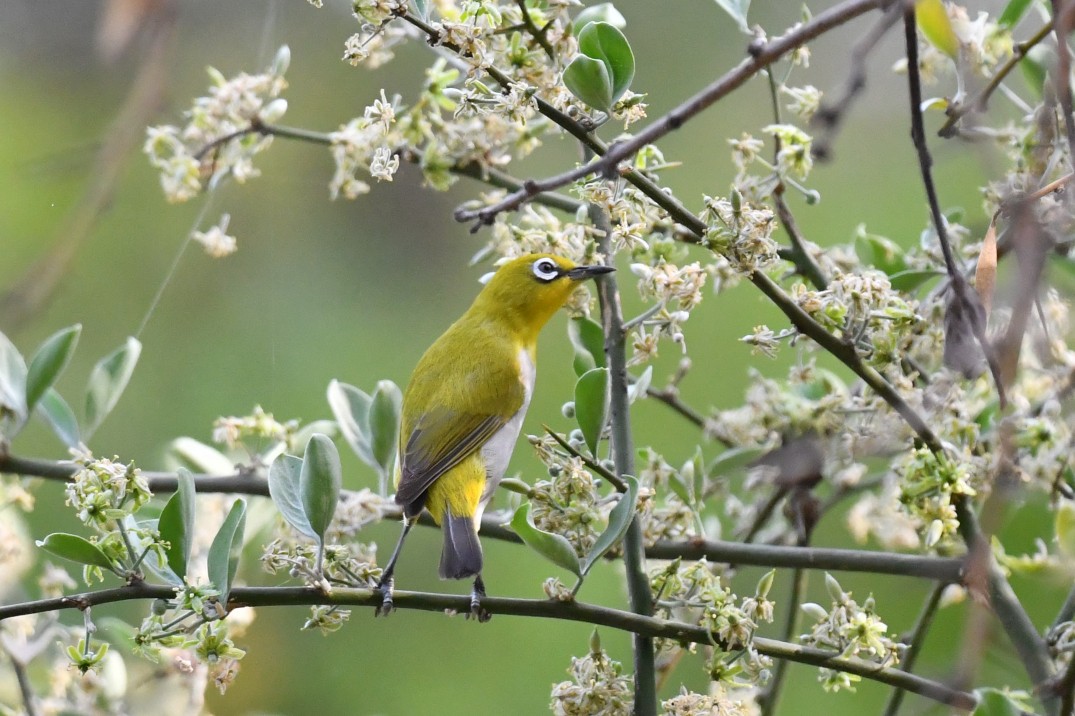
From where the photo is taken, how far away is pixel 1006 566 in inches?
27.0

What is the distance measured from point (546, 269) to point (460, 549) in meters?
0.23

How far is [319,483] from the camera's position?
54 cm

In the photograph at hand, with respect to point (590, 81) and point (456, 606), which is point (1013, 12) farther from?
point (456, 606)

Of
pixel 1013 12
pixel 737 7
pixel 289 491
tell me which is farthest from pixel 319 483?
pixel 1013 12

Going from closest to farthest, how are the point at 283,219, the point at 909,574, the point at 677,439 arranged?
the point at 909,574 → the point at 677,439 → the point at 283,219

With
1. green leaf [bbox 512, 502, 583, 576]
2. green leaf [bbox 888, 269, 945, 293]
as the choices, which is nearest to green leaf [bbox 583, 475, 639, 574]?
green leaf [bbox 512, 502, 583, 576]

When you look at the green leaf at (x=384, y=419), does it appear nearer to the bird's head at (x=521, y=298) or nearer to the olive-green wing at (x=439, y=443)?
the olive-green wing at (x=439, y=443)

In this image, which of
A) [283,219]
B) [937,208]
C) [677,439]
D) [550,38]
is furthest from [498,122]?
[283,219]

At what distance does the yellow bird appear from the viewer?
2.62 ft

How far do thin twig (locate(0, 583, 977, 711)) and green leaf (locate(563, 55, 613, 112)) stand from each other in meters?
0.24

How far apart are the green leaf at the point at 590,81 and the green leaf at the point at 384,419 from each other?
298 millimetres

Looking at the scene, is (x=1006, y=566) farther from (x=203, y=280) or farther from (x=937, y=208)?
(x=203, y=280)

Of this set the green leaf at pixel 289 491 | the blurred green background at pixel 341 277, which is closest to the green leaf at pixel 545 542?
the green leaf at pixel 289 491

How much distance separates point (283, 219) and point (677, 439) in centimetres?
79
